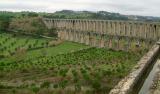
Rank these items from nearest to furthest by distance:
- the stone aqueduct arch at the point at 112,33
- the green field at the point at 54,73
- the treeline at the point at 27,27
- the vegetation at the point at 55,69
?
the green field at the point at 54,73
the vegetation at the point at 55,69
the stone aqueduct arch at the point at 112,33
the treeline at the point at 27,27

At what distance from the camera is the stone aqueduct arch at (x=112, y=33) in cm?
7781

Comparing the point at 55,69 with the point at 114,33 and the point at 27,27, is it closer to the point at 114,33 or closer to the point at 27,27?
the point at 114,33

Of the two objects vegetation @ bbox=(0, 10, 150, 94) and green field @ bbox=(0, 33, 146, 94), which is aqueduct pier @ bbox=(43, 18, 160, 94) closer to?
vegetation @ bbox=(0, 10, 150, 94)

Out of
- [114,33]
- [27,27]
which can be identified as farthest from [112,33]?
[27,27]

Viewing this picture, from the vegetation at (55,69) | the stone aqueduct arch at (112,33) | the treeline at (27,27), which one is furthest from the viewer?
the treeline at (27,27)

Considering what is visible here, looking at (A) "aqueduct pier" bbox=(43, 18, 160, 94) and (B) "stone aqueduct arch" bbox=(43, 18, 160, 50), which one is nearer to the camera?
(A) "aqueduct pier" bbox=(43, 18, 160, 94)

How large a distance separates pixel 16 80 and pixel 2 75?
404 centimetres

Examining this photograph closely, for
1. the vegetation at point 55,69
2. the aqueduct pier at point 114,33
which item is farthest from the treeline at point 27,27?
the vegetation at point 55,69

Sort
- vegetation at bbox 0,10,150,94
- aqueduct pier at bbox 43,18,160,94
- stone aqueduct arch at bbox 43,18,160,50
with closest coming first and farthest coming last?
vegetation at bbox 0,10,150,94
aqueduct pier at bbox 43,18,160,94
stone aqueduct arch at bbox 43,18,160,50

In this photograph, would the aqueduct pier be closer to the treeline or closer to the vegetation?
the treeline

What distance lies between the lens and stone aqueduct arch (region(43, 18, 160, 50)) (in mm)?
77812

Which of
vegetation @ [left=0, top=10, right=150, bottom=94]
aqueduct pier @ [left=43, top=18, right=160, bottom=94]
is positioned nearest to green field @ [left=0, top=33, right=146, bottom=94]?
vegetation @ [left=0, top=10, right=150, bottom=94]

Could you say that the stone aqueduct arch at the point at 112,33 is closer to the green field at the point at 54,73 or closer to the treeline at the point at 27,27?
the treeline at the point at 27,27

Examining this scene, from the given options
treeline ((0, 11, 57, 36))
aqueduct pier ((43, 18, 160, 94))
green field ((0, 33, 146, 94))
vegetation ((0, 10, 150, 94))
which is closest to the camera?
green field ((0, 33, 146, 94))
